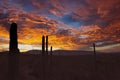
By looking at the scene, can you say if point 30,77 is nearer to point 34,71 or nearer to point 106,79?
point 34,71

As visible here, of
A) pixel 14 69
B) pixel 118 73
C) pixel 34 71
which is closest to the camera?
pixel 14 69

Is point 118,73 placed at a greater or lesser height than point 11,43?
lesser

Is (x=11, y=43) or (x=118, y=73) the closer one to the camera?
(x=11, y=43)

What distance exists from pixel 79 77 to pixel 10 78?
89.9 feet

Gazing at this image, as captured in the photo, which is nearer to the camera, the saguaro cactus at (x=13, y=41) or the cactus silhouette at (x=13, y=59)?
the cactus silhouette at (x=13, y=59)

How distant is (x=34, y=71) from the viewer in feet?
116

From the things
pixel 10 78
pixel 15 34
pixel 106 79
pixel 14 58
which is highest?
pixel 15 34

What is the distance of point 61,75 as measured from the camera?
1412 inches

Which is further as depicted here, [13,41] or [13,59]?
[13,41]

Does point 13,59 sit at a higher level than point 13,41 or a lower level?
lower

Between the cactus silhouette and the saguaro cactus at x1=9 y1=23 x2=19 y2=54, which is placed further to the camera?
the saguaro cactus at x1=9 y1=23 x2=19 y2=54

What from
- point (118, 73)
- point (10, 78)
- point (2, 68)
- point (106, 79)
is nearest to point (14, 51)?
point (10, 78)

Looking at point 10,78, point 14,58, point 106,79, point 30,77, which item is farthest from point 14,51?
point 106,79

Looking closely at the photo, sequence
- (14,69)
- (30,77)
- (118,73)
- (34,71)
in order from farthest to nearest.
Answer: (118,73)
(34,71)
(30,77)
(14,69)
